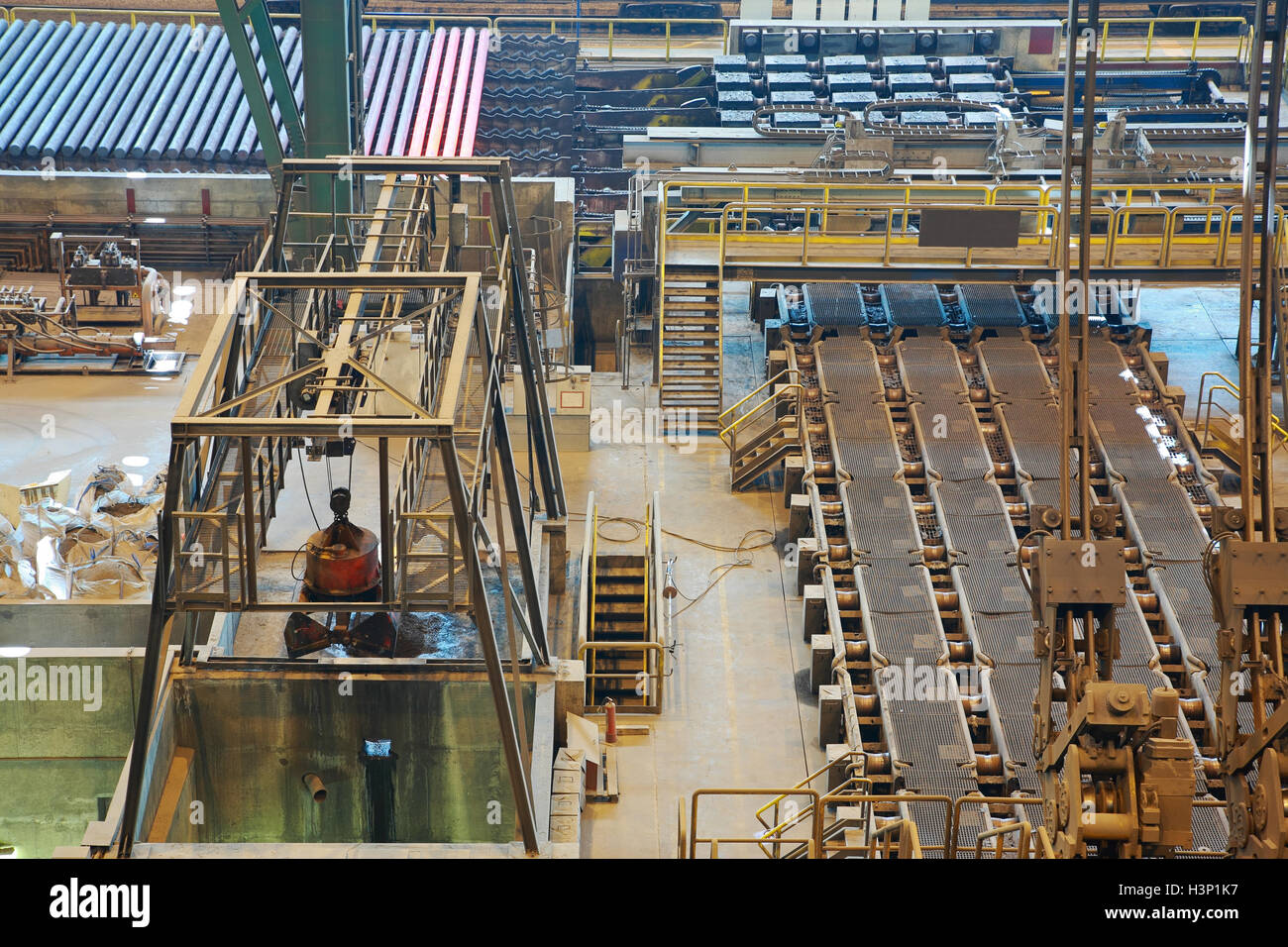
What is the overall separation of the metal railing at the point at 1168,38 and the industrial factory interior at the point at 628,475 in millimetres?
3693

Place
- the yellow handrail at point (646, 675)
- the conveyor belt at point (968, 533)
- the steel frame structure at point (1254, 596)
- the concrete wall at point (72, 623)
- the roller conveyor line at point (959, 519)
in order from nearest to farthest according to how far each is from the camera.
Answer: the steel frame structure at point (1254, 596), the conveyor belt at point (968, 533), the roller conveyor line at point (959, 519), the yellow handrail at point (646, 675), the concrete wall at point (72, 623)

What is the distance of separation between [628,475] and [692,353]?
5.77 feet

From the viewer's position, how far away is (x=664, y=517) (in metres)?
16.1

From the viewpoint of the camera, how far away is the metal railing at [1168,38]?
28250 mm

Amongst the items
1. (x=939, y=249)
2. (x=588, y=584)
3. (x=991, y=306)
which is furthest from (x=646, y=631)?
(x=991, y=306)

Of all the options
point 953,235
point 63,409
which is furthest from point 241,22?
point 953,235

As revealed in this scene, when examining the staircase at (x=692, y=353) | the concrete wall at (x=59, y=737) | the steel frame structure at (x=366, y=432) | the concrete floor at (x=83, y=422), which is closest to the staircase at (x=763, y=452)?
the staircase at (x=692, y=353)

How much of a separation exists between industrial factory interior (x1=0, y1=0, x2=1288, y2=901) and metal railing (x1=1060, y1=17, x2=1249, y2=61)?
3693 millimetres

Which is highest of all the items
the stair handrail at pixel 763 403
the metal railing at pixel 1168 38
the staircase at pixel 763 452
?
the metal railing at pixel 1168 38

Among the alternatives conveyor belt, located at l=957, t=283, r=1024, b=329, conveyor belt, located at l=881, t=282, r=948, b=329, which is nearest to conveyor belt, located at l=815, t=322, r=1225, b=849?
conveyor belt, located at l=881, t=282, r=948, b=329

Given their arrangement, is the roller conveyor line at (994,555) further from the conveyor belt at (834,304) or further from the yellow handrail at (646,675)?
the yellow handrail at (646,675)

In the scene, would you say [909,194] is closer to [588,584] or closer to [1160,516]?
[1160,516]

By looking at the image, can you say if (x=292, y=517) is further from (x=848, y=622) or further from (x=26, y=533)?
(x=848, y=622)

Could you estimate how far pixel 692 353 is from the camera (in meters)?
17.9
